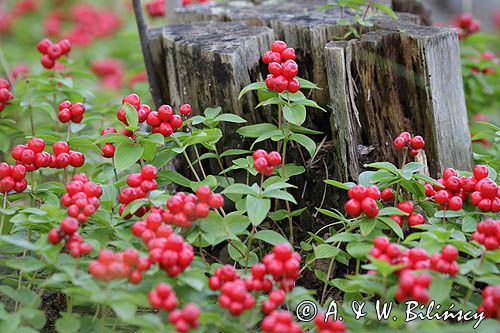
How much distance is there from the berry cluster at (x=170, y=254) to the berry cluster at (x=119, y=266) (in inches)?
1.7

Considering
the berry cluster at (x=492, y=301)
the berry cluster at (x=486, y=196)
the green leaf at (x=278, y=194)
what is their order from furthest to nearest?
the berry cluster at (x=486, y=196)
the green leaf at (x=278, y=194)
the berry cluster at (x=492, y=301)

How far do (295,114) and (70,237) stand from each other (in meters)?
1.12

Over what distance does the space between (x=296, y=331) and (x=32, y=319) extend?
1.00 m

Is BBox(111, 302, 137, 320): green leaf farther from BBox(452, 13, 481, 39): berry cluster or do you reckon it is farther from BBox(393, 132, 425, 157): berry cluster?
BBox(452, 13, 481, 39): berry cluster

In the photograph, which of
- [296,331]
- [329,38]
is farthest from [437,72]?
[296,331]

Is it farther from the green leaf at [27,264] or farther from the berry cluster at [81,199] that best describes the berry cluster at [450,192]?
the green leaf at [27,264]

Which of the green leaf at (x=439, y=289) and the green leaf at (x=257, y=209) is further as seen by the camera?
the green leaf at (x=257, y=209)

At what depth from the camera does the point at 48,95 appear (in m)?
4.05

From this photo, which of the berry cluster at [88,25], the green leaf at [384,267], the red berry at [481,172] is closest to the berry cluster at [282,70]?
the red berry at [481,172]

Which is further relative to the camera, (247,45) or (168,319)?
(247,45)

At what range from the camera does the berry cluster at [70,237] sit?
2330mm

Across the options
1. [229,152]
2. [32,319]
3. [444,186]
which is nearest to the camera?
[32,319]

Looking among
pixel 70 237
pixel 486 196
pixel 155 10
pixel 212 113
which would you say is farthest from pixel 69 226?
pixel 155 10

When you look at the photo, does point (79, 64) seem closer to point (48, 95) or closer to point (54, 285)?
point (48, 95)
